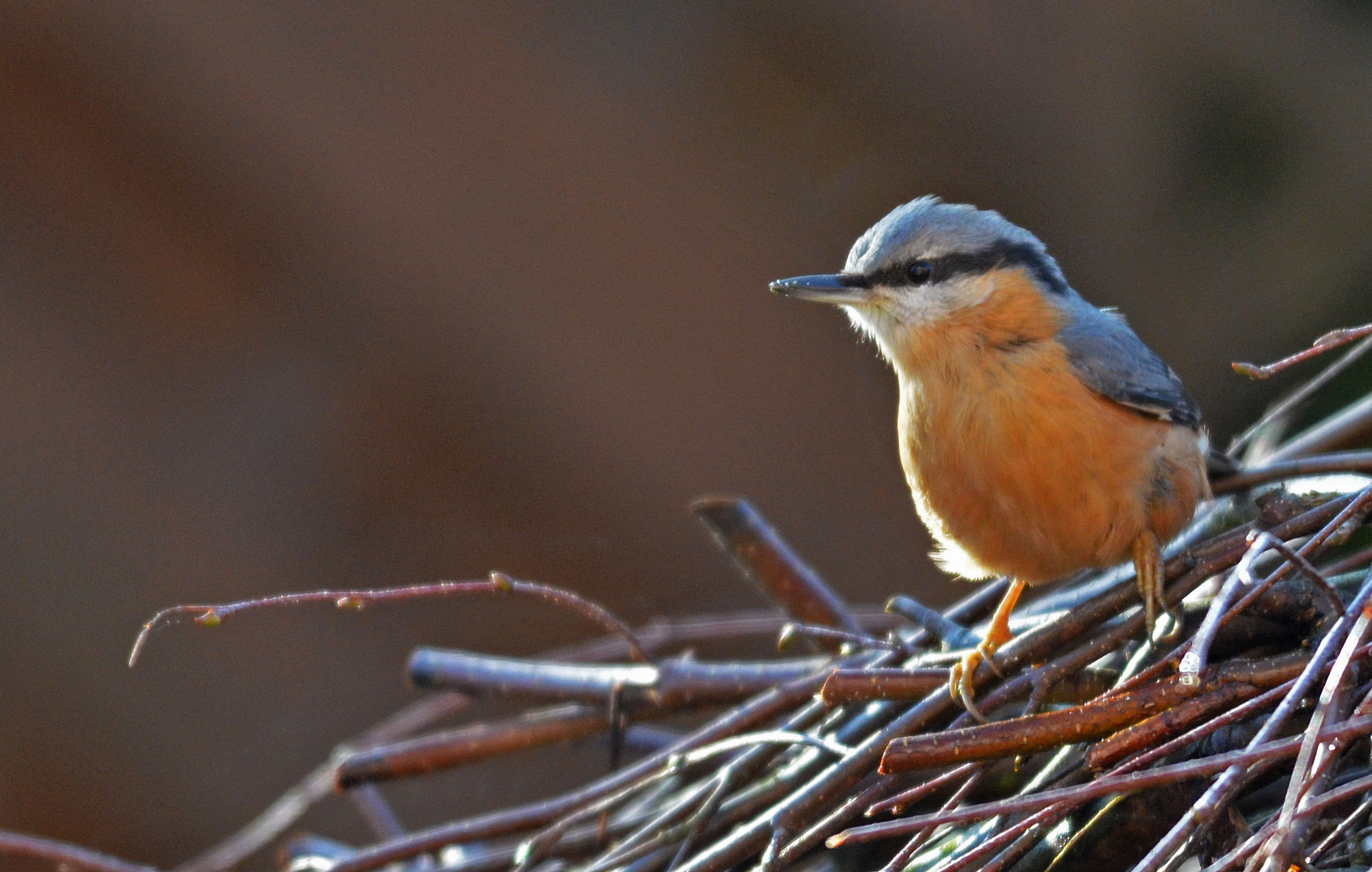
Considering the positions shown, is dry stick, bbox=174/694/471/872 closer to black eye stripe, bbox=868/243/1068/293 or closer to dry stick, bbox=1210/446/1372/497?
black eye stripe, bbox=868/243/1068/293

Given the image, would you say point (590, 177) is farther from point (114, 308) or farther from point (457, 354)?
point (114, 308)

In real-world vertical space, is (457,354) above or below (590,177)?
below

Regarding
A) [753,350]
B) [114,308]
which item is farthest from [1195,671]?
[114,308]

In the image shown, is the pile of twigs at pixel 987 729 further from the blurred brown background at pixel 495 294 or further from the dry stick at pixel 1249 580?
the blurred brown background at pixel 495 294

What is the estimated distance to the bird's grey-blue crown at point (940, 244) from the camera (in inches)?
65.2

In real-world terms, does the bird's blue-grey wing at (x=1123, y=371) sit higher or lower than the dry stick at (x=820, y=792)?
higher

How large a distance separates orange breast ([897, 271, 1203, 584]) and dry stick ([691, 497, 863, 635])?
19 cm

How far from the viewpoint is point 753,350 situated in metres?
3.03

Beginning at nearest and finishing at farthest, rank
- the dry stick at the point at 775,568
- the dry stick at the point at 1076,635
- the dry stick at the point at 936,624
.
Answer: the dry stick at the point at 1076,635
the dry stick at the point at 936,624
the dry stick at the point at 775,568

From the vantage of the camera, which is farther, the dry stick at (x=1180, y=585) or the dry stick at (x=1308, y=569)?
the dry stick at (x=1180, y=585)

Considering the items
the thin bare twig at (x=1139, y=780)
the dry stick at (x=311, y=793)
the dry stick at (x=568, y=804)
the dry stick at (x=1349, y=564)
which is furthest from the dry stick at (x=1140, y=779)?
the dry stick at (x=311, y=793)

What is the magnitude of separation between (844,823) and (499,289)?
1.93m

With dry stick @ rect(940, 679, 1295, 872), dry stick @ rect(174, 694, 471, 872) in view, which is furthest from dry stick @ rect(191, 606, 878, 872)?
dry stick @ rect(940, 679, 1295, 872)

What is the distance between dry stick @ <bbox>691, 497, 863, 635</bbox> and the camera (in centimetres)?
170
